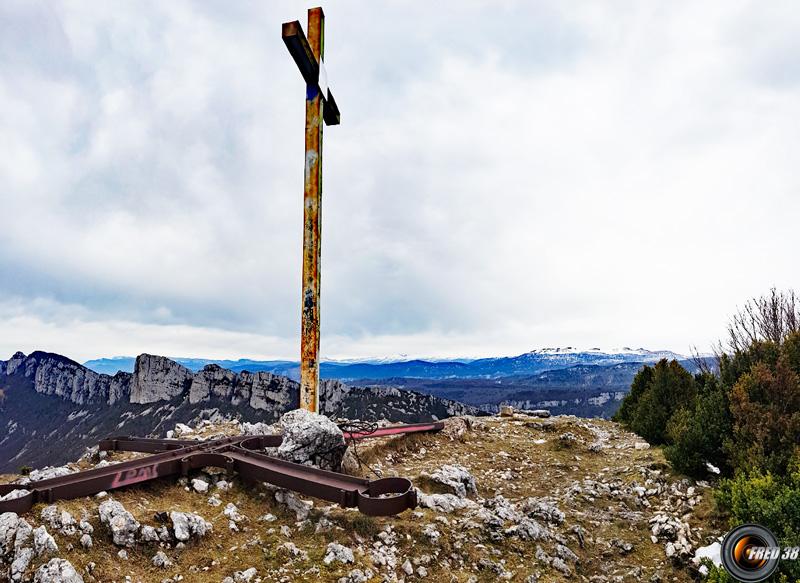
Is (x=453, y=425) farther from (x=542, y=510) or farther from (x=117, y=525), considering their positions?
(x=117, y=525)

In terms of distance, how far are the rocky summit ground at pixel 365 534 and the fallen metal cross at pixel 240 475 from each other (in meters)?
0.20

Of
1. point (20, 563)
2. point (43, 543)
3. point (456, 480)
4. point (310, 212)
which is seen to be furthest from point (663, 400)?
point (20, 563)

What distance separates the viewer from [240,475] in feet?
25.2

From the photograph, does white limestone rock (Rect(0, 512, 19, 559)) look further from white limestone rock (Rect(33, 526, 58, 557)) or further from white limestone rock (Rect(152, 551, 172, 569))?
white limestone rock (Rect(152, 551, 172, 569))

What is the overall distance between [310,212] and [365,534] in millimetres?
6988

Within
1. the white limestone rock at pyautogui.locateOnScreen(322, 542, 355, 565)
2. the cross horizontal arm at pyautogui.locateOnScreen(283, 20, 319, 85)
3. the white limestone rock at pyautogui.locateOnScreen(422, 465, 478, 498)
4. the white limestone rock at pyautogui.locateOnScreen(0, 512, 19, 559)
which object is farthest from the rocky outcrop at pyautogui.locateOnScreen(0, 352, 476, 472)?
the white limestone rock at pyautogui.locateOnScreen(0, 512, 19, 559)

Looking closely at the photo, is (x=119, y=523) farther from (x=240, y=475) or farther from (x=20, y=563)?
(x=240, y=475)

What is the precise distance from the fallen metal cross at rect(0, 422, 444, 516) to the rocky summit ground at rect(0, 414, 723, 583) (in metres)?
0.20

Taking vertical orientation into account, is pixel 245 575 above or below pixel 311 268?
below

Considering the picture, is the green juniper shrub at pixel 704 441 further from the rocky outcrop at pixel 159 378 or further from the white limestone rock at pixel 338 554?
the rocky outcrop at pixel 159 378

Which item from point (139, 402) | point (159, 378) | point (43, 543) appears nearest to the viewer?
point (43, 543)

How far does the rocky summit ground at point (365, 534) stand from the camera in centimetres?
512

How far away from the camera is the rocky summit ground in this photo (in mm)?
5117

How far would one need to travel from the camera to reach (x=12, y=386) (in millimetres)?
180250
